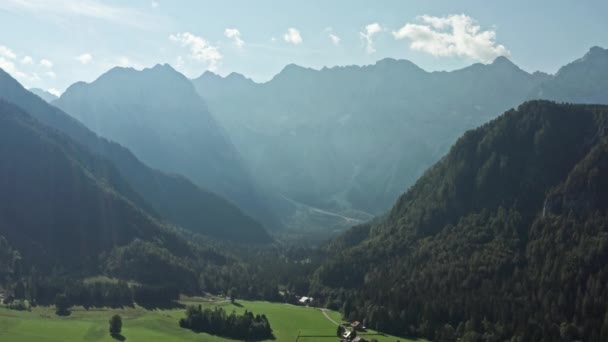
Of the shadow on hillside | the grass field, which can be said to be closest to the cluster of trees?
the grass field

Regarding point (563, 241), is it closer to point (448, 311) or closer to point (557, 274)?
point (557, 274)

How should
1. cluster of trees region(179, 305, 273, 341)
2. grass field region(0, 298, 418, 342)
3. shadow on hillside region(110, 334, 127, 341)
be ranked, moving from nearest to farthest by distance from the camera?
grass field region(0, 298, 418, 342), shadow on hillside region(110, 334, 127, 341), cluster of trees region(179, 305, 273, 341)

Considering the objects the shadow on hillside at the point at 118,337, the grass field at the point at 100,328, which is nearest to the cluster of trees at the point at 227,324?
the grass field at the point at 100,328

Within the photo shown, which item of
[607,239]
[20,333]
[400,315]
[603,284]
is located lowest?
[20,333]

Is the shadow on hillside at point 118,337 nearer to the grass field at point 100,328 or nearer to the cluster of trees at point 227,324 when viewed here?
the grass field at point 100,328

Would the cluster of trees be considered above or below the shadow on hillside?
above

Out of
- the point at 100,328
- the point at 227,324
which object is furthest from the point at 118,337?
the point at 227,324

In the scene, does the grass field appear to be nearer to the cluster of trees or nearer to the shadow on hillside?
the shadow on hillside

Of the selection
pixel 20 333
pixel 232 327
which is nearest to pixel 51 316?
pixel 20 333
